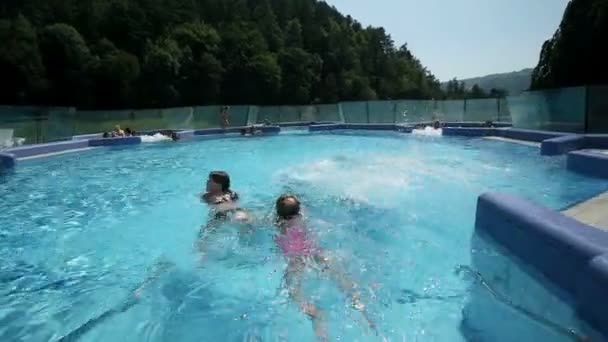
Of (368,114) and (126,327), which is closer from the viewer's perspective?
(126,327)

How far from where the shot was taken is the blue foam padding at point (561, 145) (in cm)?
1335

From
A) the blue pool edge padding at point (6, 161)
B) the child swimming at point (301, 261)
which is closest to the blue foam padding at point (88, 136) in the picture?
the blue pool edge padding at point (6, 161)

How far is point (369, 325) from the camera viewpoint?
420cm

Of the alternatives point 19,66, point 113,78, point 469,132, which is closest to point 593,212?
point 469,132

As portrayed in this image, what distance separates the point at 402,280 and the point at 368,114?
942 inches

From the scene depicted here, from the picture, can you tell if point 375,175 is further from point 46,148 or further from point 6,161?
point 46,148

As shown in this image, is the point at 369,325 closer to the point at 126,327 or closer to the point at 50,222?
the point at 126,327

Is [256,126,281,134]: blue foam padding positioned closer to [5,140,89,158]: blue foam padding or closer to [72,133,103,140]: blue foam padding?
[72,133,103,140]: blue foam padding

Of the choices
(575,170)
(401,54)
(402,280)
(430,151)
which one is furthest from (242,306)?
(401,54)

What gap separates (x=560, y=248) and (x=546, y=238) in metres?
0.21

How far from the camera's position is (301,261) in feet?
17.7

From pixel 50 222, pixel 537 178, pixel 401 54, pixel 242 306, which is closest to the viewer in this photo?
pixel 242 306

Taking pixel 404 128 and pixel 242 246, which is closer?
pixel 242 246

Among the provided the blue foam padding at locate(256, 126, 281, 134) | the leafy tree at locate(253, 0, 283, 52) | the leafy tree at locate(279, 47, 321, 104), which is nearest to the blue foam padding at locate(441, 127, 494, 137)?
the blue foam padding at locate(256, 126, 281, 134)
